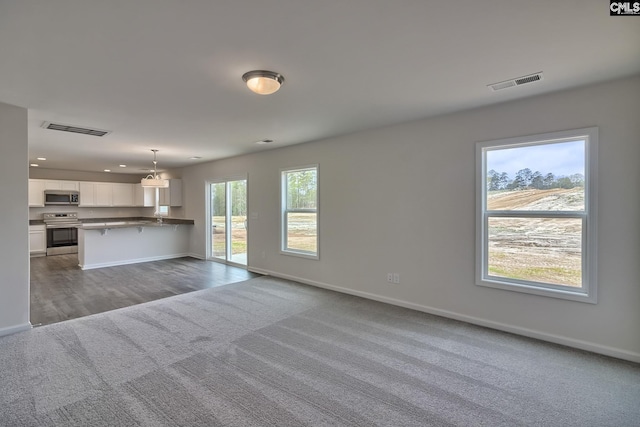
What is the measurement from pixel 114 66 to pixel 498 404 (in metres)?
3.85

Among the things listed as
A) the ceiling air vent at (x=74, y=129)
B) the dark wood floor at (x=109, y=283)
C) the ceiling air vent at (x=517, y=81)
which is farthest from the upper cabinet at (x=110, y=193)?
the ceiling air vent at (x=517, y=81)

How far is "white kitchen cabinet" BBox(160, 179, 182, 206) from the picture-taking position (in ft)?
26.7

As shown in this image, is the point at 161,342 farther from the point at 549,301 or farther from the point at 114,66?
the point at 549,301

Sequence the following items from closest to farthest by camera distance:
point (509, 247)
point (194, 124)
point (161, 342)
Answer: point (161, 342)
point (509, 247)
point (194, 124)

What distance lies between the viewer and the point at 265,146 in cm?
546

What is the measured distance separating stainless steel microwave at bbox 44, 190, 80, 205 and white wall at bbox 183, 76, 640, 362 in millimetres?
6463

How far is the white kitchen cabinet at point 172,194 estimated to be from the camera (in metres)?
8.14

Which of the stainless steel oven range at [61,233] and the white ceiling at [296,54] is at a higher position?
the white ceiling at [296,54]

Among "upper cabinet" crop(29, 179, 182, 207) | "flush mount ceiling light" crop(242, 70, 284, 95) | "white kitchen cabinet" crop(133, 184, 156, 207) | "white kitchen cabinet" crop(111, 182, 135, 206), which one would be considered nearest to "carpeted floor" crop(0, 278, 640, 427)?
"flush mount ceiling light" crop(242, 70, 284, 95)

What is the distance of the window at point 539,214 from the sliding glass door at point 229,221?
478 centimetres

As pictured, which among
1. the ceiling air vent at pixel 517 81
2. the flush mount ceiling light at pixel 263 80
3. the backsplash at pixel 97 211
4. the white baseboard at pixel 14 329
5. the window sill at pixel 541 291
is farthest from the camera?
the backsplash at pixel 97 211

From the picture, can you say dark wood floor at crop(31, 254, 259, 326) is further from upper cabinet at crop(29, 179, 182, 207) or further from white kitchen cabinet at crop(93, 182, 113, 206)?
white kitchen cabinet at crop(93, 182, 113, 206)

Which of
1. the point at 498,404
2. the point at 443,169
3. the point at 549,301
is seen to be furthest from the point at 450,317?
the point at 443,169

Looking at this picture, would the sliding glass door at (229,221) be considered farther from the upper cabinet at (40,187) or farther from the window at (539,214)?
the window at (539,214)
